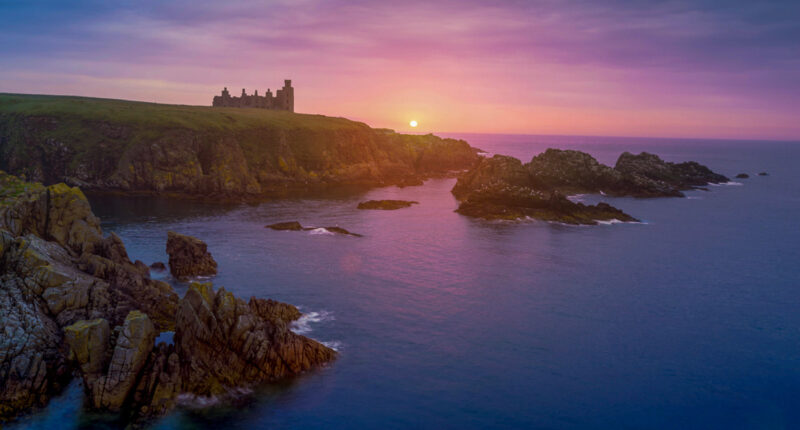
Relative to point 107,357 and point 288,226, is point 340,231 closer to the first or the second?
point 288,226

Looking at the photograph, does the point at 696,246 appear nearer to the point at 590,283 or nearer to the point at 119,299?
the point at 590,283

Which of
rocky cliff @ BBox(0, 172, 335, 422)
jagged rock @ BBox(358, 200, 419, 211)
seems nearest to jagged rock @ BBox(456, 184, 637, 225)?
jagged rock @ BBox(358, 200, 419, 211)

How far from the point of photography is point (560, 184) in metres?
142

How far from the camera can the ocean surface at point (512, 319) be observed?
33.7 metres

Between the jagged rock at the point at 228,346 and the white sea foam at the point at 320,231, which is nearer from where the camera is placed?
the jagged rock at the point at 228,346

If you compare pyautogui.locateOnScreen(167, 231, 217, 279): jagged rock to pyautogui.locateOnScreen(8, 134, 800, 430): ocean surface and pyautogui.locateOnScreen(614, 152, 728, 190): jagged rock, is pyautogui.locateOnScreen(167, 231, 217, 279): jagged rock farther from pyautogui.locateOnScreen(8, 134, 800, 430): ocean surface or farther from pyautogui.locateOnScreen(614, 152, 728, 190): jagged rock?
pyautogui.locateOnScreen(614, 152, 728, 190): jagged rock

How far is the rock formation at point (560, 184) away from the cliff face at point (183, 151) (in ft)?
133

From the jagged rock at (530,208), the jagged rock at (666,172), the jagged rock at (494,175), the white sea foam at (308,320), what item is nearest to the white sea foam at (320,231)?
the jagged rock at (530,208)

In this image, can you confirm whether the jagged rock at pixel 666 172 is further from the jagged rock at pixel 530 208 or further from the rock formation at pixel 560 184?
the jagged rock at pixel 530 208

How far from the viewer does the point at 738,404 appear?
35500mm

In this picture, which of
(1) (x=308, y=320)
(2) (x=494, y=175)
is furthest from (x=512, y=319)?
(2) (x=494, y=175)

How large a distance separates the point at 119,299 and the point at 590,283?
4789cm

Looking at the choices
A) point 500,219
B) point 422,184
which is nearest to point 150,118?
point 422,184

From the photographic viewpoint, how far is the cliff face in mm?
123906
